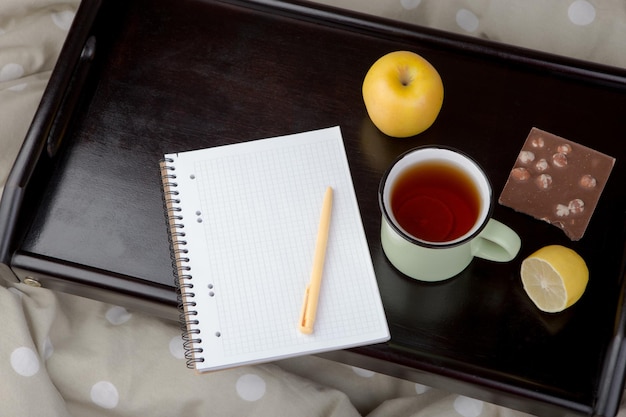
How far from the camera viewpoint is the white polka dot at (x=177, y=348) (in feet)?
2.63

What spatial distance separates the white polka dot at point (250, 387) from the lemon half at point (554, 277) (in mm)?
285

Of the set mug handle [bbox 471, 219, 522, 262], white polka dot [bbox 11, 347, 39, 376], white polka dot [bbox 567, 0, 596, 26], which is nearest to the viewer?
mug handle [bbox 471, 219, 522, 262]

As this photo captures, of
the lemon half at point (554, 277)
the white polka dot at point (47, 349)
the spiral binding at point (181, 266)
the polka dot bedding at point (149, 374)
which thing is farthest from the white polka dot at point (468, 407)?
the white polka dot at point (47, 349)

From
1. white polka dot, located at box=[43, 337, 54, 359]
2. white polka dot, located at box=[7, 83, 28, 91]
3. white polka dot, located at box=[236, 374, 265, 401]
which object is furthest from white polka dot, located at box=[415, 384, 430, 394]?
white polka dot, located at box=[7, 83, 28, 91]

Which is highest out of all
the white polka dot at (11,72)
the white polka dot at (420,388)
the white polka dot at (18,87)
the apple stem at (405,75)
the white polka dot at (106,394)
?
the apple stem at (405,75)

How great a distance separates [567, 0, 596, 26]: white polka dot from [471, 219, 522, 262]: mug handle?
0.37 metres

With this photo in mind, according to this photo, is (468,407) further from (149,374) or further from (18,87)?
(18,87)

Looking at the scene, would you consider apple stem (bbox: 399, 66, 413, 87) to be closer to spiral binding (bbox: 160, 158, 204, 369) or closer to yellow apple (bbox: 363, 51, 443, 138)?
yellow apple (bbox: 363, 51, 443, 138)

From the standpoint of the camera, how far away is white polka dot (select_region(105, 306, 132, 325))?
824 millimetres

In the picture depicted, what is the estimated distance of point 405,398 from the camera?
79 cm

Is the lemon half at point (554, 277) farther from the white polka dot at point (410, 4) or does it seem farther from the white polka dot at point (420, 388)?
the white polka dot at point (410, 4)

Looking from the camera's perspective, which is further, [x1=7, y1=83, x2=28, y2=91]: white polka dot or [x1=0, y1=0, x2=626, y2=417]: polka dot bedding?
[x1=7, y1=83, x2=28, y2=91]: white polka dot

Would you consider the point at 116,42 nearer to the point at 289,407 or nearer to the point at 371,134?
the point at 371,134

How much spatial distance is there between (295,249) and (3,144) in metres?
0.40
